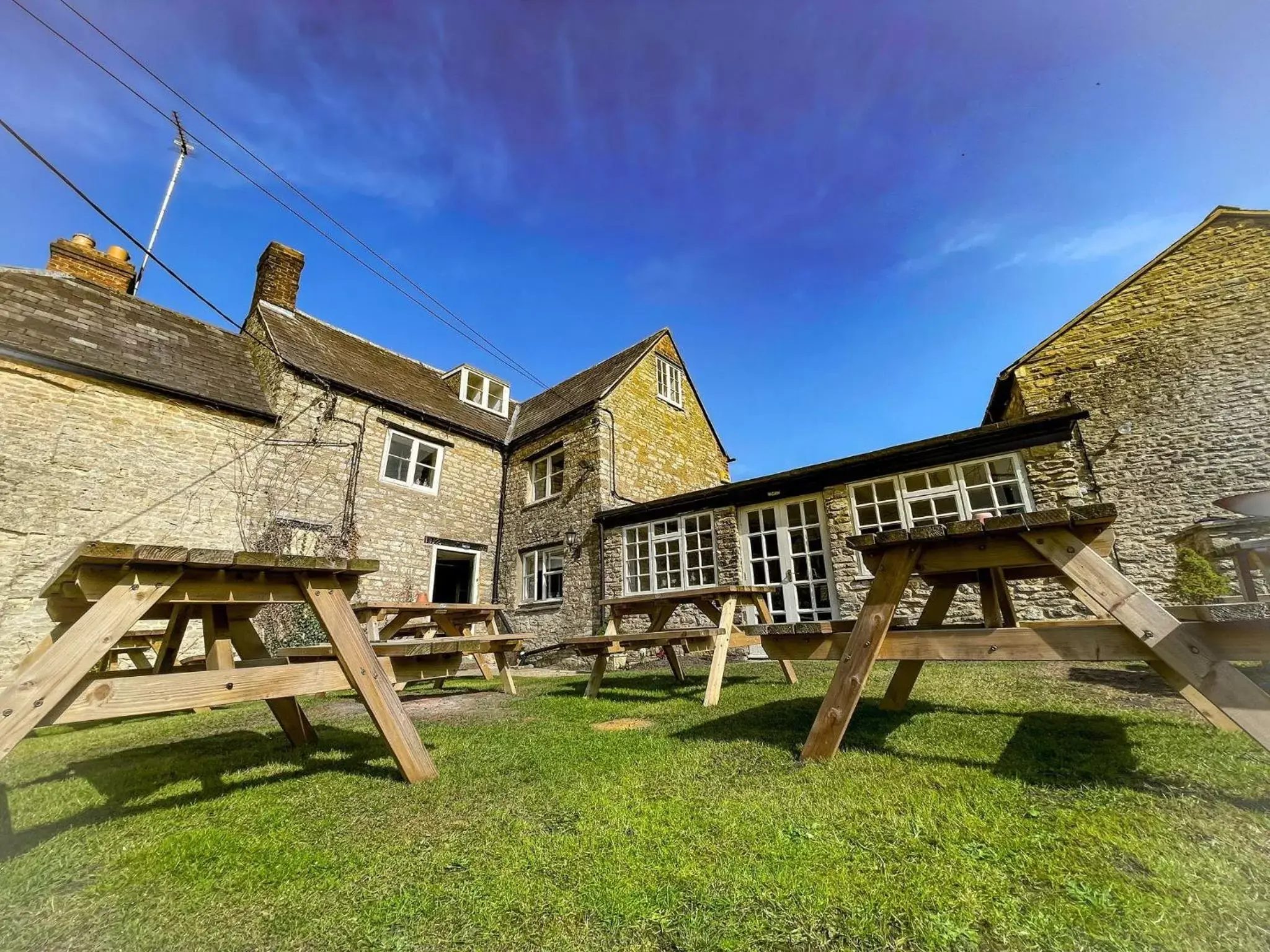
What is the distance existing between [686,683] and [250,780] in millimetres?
4878

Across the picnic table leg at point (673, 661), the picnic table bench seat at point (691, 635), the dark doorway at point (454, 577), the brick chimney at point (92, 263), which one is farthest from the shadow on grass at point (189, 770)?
the brick chimney at point (92, 263)

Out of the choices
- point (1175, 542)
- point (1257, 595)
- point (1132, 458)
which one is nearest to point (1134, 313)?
point (1132, 458)

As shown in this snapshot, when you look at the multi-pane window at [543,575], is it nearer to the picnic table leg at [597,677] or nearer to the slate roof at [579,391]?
the slate roof at [579,391]

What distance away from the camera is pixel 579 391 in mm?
15773

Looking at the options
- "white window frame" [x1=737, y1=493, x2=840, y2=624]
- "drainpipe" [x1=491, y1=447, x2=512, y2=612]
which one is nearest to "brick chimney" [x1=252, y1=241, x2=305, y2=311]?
"drainpipe" [x1=491, y1=447, x2=512, y2=612]

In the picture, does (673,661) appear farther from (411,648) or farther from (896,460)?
(896,460)

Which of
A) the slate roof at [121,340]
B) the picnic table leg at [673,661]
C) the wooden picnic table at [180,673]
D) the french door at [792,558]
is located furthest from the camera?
the french door at [792,558]

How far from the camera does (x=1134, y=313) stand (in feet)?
34.7

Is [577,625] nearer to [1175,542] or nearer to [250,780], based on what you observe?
[250,780]

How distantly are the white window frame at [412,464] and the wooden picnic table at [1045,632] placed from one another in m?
11.8

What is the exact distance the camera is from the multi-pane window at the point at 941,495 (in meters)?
8.39

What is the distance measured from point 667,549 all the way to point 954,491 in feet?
19.5

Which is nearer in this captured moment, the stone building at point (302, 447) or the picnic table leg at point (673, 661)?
the picnic table leg at point (673, 661)

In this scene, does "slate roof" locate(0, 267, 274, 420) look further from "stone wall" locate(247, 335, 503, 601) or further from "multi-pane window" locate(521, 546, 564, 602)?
"multi-pane window" locate(521, 546, 564, 602)
